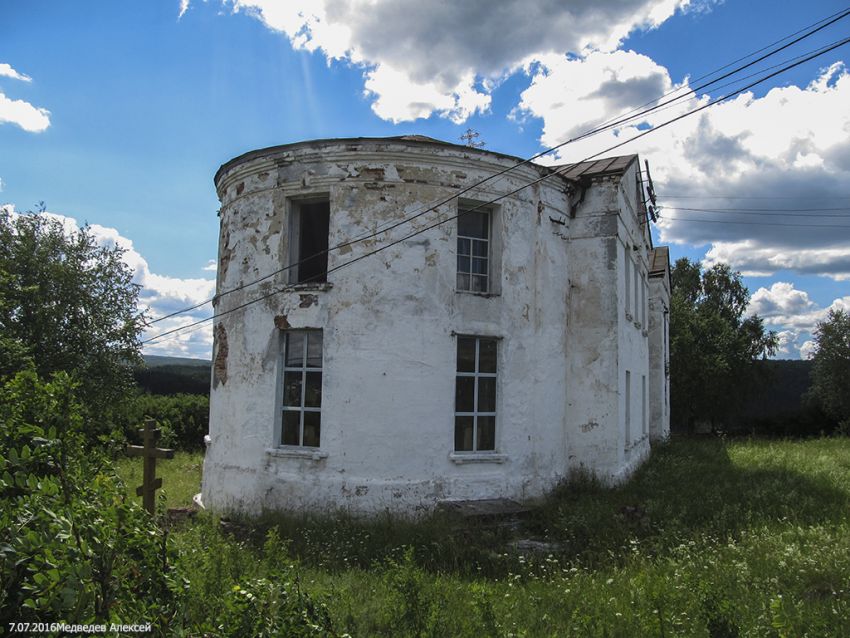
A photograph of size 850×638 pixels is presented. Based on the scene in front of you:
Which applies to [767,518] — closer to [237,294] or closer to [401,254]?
[401,254]

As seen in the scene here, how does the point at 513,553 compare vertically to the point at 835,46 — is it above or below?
below

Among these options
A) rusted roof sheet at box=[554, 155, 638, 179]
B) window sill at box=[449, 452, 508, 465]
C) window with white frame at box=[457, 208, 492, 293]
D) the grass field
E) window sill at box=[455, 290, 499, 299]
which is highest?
rusted roof sheet at box=[554, 155, 638, 179]

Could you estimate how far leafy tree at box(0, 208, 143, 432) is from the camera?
50.3 feet

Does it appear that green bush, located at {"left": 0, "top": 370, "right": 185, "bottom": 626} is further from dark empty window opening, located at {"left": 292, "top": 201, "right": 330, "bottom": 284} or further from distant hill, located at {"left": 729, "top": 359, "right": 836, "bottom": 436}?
distant hill, located at {"left": 729, "top": 359, "right": 836, "bottom": 436}

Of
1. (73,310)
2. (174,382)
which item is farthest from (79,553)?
(174,382)

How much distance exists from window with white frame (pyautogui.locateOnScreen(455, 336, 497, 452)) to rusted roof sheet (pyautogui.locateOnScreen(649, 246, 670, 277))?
13.1 metres

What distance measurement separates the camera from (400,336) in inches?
394

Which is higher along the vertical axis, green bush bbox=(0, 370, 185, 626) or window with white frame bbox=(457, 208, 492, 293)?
window with white frame bbox=(457, 208, 492, 293)

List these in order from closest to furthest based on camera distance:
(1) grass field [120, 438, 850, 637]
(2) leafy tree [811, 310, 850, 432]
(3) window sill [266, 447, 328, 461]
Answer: (1) grass field [120, 438, 850, 637] < (3) window sill [266, 447, 328, 461] < (2) leafy tree [811, 310, 850, 432]

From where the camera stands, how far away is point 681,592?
6.08 metres

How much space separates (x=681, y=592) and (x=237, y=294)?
837 cm

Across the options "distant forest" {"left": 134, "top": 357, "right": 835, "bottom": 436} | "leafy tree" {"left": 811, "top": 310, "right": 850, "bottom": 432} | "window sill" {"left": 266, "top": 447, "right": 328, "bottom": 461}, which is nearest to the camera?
"window sill" {"left": 266, "top": 447, "right": 328, "bottom": 461}

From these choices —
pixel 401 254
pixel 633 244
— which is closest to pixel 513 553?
pixel 401 254

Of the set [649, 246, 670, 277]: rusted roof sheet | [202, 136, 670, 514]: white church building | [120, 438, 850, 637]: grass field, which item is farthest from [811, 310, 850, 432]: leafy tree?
[202, 136, 670, 514]: white church building
